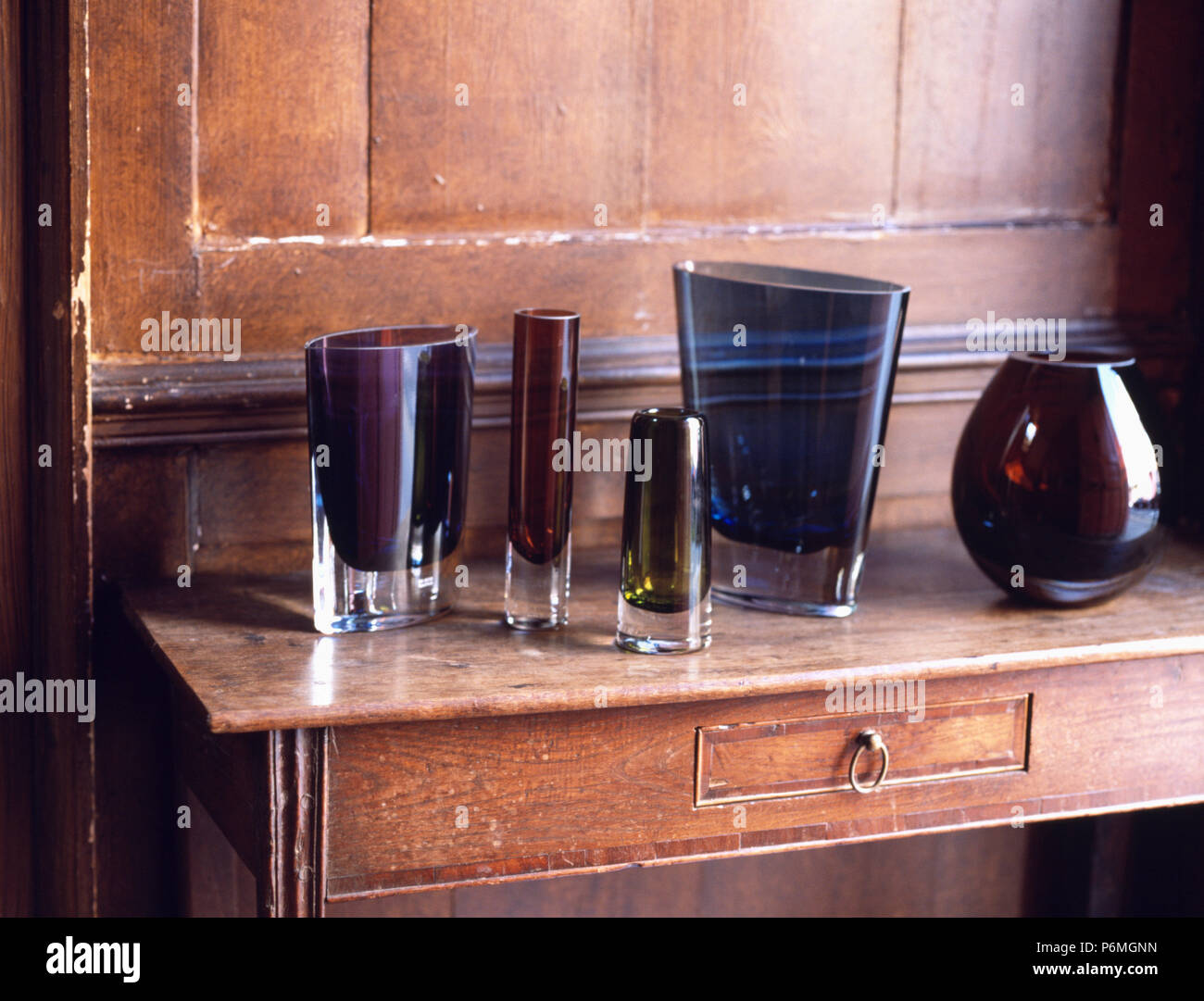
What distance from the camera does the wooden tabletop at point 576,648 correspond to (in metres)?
0.95

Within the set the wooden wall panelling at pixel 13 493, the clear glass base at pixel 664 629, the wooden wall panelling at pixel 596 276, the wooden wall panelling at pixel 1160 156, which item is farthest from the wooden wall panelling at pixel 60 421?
the wooden wall panelling at pixel 1160 156

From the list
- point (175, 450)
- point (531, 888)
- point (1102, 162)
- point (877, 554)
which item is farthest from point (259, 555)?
point (1102, 162)

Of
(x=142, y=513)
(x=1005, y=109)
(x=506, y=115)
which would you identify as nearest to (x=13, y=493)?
(x=142, y=513)

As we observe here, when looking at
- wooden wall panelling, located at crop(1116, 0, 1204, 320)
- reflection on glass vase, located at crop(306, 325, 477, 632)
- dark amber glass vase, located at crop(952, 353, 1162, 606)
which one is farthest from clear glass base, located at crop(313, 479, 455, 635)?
wooden wall panelling, located at crop(1116, 0, 1204, 320)

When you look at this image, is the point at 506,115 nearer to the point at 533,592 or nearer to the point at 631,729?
the point at 533,592

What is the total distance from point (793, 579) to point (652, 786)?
251 millimetres

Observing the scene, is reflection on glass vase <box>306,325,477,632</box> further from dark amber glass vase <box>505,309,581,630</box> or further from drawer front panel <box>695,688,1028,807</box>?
drawer front panel <box>695,688,1028,807</box>

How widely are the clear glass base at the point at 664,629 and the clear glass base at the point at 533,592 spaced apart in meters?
0.07

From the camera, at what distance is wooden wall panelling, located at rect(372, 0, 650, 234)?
1217 mm

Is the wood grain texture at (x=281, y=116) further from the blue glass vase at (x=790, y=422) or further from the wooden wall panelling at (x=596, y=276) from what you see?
the blue glass vase at (x=790, y=422)

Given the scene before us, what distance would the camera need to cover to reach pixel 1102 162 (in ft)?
4.87

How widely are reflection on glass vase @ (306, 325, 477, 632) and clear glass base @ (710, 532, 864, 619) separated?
9.9 inches

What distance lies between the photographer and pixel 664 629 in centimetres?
106
